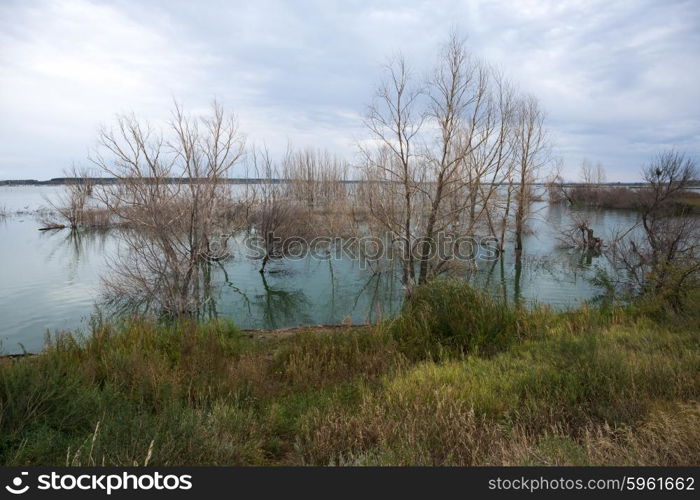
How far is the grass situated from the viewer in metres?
3.20

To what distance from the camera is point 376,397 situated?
4863mm

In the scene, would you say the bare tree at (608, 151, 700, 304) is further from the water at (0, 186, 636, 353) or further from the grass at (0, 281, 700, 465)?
the grass at (0, 281, 700, 465)

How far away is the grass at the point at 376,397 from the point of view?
3197 mm

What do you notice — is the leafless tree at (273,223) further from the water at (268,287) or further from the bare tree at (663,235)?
the bare tree at (663,235)

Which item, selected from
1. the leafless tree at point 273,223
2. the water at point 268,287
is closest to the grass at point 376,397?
the water at point 268,287

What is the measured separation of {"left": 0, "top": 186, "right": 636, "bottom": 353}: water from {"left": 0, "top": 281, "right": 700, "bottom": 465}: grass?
350cm

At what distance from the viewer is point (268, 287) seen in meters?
19.2

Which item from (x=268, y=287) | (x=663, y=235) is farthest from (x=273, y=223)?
(x=663, y=235)

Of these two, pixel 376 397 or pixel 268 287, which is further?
pixel 268 287

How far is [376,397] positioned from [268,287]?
1492 cm

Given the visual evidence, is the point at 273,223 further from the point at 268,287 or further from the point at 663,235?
the point at 663,235

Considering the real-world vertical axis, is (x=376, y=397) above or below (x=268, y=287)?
above

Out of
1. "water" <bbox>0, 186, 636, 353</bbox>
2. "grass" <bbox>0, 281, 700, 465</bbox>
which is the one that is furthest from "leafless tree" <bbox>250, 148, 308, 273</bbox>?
"grass" <bbox>0, 281, 700, 465</bbox>

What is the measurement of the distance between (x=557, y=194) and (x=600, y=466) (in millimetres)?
62960
